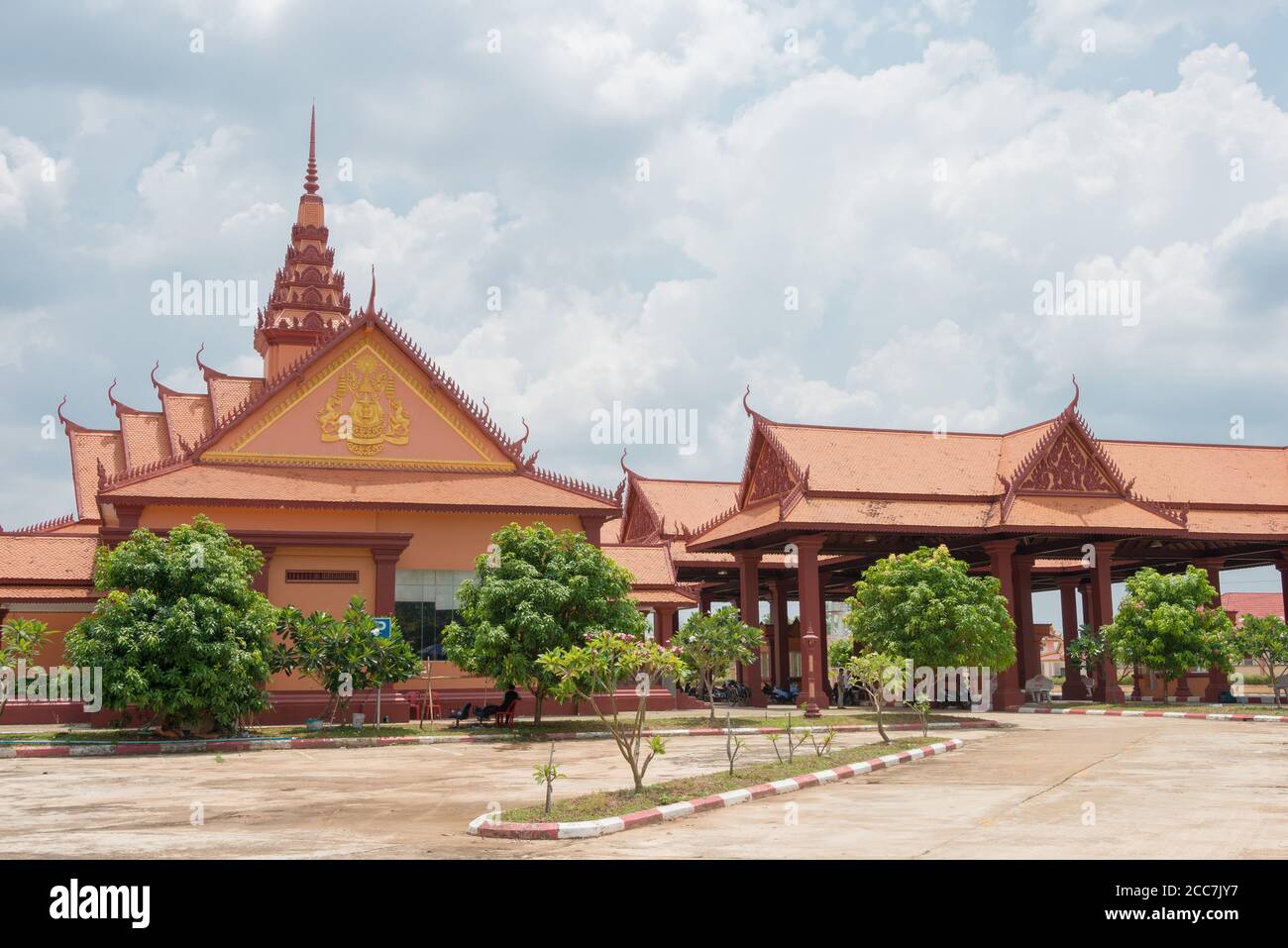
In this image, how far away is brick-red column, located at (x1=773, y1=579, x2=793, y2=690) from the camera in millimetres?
48250

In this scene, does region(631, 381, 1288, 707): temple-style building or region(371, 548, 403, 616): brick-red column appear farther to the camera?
region(631, 381, 1288, 707): temple-style building

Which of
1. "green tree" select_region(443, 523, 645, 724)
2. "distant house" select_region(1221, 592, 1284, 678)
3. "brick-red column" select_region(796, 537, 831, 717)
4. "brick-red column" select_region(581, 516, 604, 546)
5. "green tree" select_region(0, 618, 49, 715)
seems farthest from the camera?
"distant house" select_region(1221, 592, 1284, 678)

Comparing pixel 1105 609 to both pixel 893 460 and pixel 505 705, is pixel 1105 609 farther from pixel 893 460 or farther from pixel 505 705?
pixel 505 705

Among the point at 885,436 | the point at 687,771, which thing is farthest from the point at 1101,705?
the point at 687,771

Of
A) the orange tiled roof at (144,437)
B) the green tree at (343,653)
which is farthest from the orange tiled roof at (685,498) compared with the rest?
the green tree at (343,653)

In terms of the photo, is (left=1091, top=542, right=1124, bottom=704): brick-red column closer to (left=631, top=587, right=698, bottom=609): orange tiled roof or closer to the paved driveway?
(left=631, top=587, right=698, bottom=609): orange tiled roof

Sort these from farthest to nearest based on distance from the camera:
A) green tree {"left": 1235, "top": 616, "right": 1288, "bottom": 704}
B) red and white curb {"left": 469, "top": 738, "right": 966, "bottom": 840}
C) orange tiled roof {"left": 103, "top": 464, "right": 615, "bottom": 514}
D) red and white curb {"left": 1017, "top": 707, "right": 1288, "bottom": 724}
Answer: green tree {"left": 1235, "top": 616, "right": 1288, "bottom": 704} → red and white curb {"left": 1017, "top": 707, "right": 1288, "bottom": 724} → orange tiled roof {"left": 103, "top": 464, "right": 615, "bottom": 514} → red and white curb {"left": 469, "top": 738, "right": 966, "bottom": 840}

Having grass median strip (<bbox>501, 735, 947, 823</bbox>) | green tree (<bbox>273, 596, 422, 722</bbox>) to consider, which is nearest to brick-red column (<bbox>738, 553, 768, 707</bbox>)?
green tree (<bbox>273, 596, 422, 722</bbox>)

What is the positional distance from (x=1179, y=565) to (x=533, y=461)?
91.6 ft

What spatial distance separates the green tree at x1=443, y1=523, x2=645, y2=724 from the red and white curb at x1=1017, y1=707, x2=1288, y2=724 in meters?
15.1

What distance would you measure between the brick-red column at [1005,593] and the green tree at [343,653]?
1998cm

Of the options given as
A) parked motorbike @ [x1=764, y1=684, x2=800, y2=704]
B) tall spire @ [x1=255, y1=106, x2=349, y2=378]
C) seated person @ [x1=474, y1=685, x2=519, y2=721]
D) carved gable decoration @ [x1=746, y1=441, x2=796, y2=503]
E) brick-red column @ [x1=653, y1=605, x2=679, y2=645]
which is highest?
tall spire @ [x1=255, y1=106, x2=349, y2=378]

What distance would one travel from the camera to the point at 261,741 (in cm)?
2436

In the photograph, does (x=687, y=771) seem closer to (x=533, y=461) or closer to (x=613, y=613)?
(x=613, y=613)
